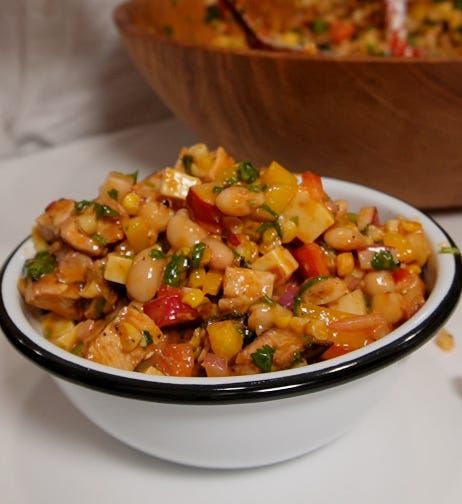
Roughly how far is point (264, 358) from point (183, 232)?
0.59 feet

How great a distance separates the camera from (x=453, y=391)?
0.96m

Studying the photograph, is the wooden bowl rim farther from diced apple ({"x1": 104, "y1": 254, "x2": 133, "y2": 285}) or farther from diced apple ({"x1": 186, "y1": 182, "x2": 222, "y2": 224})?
diced apple ({"x1": 104, "y1": 254, "x2": 133, "y2": 285})

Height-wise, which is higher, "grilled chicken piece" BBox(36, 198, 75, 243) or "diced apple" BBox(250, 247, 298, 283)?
"grilled chicken piece" BBox(36, 198, 75, 243)

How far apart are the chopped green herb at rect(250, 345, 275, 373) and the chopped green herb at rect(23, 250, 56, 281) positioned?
27cm

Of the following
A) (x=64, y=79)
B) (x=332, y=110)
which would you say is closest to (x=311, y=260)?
(x=332, y=110)

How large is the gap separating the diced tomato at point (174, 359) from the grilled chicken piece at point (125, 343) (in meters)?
0.01

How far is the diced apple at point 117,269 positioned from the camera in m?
0.87

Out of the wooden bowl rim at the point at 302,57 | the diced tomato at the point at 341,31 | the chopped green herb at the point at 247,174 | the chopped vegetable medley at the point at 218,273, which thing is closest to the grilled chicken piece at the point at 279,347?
the chopped vegetable medley at the point at 218,273

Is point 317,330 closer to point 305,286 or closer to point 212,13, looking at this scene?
point 305,286

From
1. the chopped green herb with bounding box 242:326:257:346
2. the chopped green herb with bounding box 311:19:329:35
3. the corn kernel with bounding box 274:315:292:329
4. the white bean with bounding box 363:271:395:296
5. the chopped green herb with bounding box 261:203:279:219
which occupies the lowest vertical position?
the chopped green herb with bounding box 311:19:329:35

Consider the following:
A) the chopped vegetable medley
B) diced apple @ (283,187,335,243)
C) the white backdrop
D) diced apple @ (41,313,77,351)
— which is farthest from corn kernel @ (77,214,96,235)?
the white backdrop

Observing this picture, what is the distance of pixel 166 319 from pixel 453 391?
379mm

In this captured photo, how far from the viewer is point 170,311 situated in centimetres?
82

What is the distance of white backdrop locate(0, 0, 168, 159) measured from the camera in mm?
2039
